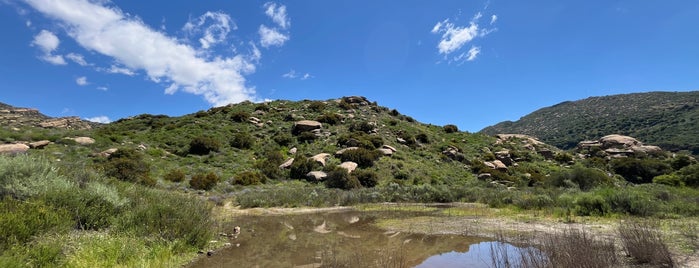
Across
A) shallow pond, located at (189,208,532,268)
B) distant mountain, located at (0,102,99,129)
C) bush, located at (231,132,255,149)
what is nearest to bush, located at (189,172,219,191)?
shallow pond, located at (189,208,532,268)

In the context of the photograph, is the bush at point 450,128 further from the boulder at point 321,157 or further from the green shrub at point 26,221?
the green shrub at point 26,221

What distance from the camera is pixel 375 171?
1334 inches

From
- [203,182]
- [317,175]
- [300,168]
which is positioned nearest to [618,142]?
[317,175]

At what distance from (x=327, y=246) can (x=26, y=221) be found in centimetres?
666

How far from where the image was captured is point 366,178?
31078 millimetres

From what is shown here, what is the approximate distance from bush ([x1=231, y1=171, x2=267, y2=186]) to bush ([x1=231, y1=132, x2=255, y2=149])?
9.94 metres

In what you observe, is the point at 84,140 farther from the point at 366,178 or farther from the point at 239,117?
the point at 366,178

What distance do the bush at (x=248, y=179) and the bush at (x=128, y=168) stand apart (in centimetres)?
586

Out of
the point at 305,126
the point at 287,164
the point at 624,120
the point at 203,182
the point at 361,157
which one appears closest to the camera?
the point at 203,182

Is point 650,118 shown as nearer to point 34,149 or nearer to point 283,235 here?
point 283,235

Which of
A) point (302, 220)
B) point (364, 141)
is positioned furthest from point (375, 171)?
point (302, 220)

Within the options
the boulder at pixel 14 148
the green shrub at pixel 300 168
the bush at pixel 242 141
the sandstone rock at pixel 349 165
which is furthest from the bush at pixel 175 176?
the sandstone rock at pixel 349 165

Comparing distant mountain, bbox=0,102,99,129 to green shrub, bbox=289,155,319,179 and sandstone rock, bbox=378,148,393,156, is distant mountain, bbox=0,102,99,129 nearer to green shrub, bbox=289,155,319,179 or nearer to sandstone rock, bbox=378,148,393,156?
green shrub, bbox=289,155,319,179

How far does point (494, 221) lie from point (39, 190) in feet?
46.4
